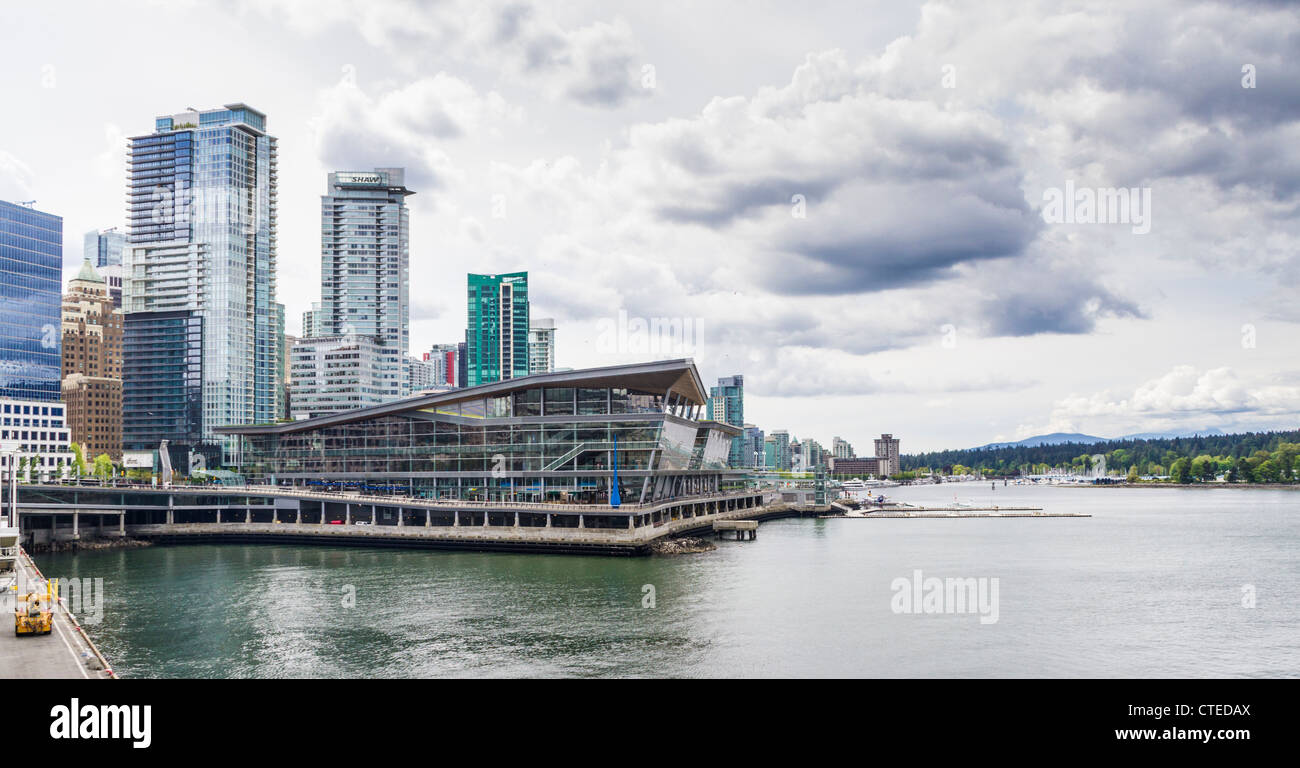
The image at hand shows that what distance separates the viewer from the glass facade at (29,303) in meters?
167

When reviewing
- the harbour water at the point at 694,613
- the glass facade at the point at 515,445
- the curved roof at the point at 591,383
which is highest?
the curved roof at the point at 591,383

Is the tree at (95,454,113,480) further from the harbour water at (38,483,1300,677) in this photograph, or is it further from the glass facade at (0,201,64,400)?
the harbour water at (38,483,1300,677)

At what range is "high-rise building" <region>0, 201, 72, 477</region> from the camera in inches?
6452

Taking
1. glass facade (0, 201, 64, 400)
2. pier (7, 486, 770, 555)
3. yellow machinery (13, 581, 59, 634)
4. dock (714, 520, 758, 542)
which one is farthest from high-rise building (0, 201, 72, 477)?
yellow machinery (13, 581, 59, 634)

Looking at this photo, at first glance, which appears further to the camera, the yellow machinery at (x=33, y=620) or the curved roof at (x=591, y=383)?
the curved roof at (x=591, y=383)

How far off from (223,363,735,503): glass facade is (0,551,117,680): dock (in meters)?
59.4

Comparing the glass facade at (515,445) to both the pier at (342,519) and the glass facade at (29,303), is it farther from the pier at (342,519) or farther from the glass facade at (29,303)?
the glass facade at (29,303)

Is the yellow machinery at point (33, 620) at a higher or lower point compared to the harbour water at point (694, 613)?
higher

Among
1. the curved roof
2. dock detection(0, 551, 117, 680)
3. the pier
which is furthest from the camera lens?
the curved roof

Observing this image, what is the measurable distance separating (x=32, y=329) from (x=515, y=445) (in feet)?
409

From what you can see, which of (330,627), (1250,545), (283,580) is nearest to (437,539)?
(283,580)

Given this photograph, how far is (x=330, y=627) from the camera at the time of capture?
155ft

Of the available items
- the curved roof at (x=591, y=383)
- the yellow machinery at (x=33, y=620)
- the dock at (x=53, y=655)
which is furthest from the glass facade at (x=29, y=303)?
the yellow machinery at (x=33, y=620)

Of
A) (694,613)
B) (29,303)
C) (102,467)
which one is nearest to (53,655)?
(694,613)
